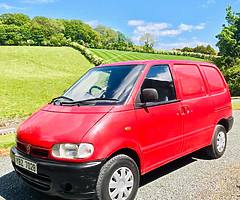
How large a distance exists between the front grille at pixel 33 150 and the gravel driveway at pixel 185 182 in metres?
0.82

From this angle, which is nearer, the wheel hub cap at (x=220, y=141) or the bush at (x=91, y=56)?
the wheel hub cap at (x=220, y=141)

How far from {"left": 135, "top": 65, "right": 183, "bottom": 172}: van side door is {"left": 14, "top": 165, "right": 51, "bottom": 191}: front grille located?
1.35 meters

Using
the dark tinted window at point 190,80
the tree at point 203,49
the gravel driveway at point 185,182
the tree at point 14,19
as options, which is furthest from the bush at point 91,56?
the tree at point 14,19

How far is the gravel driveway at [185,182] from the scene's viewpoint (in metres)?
4.62

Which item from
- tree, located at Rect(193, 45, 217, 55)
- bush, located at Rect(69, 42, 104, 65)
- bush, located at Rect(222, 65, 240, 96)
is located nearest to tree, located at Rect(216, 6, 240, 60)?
bush, located at Rect(222, 65, 240, 96)

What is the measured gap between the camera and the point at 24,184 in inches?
203

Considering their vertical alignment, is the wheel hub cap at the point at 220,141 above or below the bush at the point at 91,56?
below

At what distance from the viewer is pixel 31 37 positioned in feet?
232

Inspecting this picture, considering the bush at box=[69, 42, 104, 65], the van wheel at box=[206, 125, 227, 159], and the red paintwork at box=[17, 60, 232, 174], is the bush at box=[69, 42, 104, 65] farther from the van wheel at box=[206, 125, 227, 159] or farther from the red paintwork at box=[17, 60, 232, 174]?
the red paintwork at box=[17, 60, 232, 174]

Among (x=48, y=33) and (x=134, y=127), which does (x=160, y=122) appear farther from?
(x=48, y=33)

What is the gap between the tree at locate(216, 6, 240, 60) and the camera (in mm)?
37750

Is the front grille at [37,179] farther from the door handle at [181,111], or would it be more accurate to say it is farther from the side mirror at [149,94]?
the door handle at [181,111]

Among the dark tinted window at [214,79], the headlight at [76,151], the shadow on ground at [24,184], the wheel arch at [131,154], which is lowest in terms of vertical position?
the shadow on ground at [24,184]

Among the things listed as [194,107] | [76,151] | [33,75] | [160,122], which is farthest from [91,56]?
[76,151]
